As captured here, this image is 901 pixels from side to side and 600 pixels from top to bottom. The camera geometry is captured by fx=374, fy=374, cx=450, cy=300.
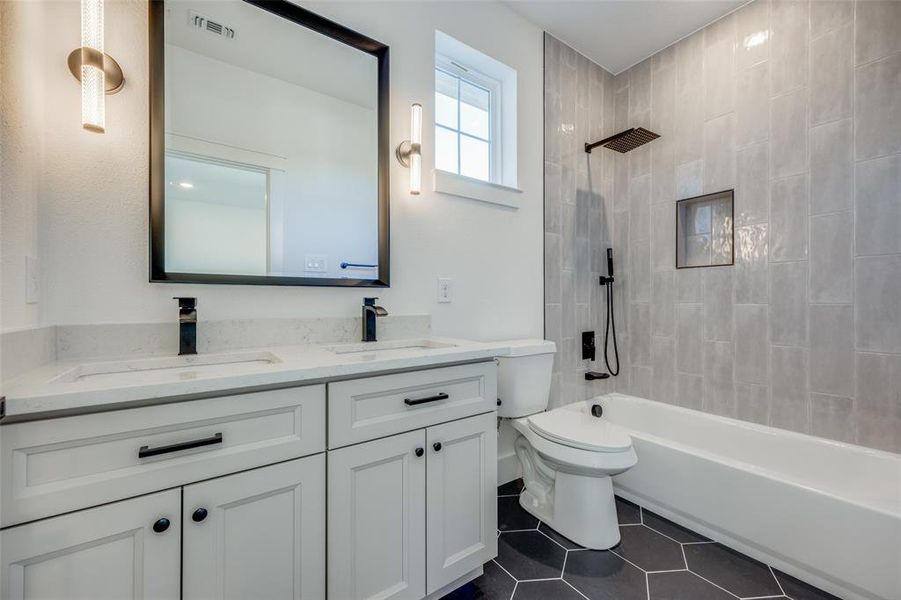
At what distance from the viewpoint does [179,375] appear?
94cm

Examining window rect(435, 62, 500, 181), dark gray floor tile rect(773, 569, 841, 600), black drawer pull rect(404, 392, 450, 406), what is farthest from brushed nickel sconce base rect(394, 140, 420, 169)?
dark gray floor tile rect(773, 569, 841, 600)

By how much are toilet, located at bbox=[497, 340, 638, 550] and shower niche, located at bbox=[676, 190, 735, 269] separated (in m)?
1.15

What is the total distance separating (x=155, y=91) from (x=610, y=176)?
256 cm

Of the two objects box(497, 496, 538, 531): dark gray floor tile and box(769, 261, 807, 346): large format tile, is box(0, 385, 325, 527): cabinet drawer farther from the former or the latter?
box(769, 261, 807, 346): large format tile

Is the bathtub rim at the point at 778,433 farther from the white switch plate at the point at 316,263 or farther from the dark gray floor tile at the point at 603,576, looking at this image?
the white switch plate at the point at 316,263

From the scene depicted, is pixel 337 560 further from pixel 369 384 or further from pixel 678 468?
pixel 678 468

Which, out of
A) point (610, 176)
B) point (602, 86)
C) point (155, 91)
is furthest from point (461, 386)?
point (602, 86)

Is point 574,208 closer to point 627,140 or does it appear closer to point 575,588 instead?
point 627,140

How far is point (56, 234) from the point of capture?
108 cm

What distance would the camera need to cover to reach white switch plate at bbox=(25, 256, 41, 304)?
97 centimetres

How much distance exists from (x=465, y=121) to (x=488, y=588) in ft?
7.32

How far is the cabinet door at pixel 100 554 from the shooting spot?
688 mm

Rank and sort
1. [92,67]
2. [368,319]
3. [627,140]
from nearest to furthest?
[92,67] < [368,319] < [627,140]

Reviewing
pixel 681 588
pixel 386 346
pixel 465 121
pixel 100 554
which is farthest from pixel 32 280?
pixel 681 588
